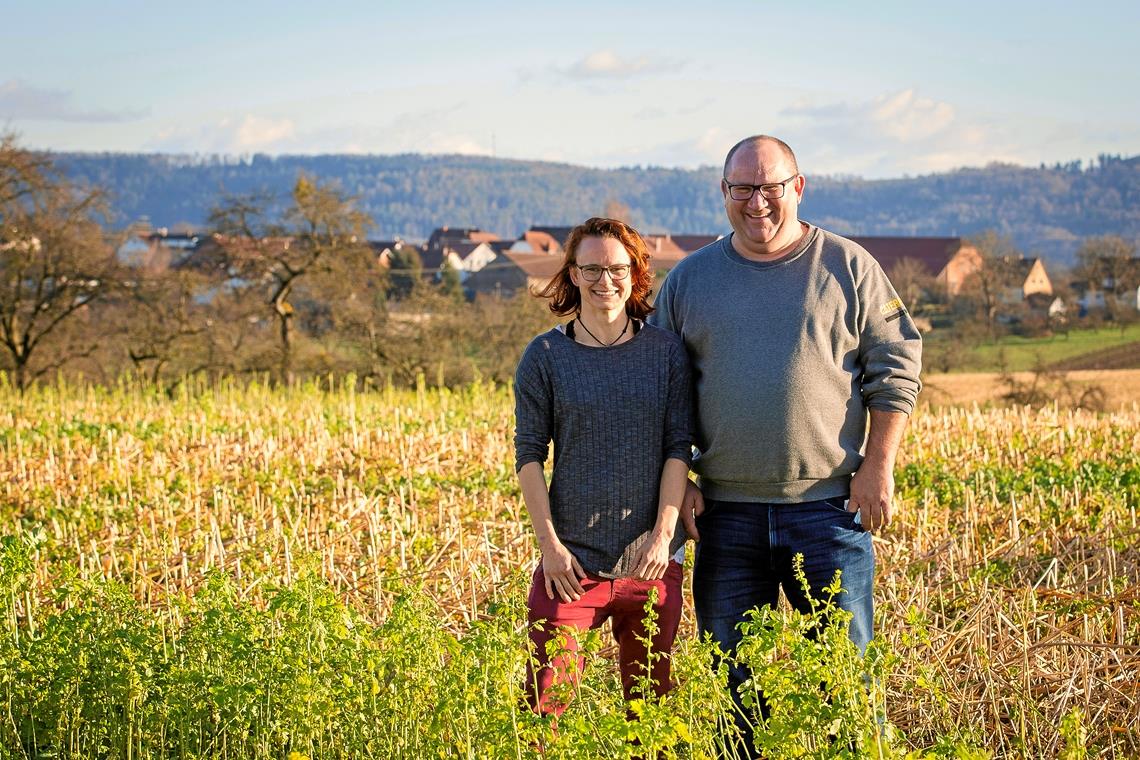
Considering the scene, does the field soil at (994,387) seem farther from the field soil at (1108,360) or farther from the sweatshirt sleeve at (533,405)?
the sweatshirt sleeve at (533,405)

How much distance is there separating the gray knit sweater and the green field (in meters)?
0.38

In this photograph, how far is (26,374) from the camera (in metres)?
29.1

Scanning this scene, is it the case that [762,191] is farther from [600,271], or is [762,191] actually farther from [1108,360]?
[1108,360]

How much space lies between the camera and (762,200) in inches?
172

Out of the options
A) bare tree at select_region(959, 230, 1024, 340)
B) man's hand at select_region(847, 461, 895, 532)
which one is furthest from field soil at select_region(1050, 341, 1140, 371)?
man's hand at select_region(847, 461, 895, 532)

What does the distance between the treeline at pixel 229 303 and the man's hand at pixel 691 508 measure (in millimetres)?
22252

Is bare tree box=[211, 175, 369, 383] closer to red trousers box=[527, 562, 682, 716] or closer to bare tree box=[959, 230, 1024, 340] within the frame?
bare tree box=[959, 230, 1024, 340]

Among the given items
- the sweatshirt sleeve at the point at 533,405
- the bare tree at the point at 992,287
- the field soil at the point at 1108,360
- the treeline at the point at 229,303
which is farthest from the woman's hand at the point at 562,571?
the bare tree at the point at 992,287

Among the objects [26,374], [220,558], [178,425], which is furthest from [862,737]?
[26,374]

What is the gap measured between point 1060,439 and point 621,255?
994cm

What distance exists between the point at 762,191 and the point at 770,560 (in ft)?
4.18

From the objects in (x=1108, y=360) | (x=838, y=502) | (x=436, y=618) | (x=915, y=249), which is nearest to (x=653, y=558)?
(x=838, y=502)

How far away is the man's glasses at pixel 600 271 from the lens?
425 cm

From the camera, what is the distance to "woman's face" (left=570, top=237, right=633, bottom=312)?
4246mm
